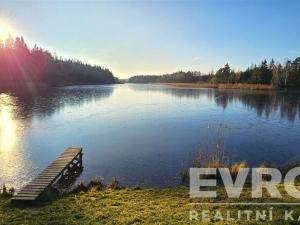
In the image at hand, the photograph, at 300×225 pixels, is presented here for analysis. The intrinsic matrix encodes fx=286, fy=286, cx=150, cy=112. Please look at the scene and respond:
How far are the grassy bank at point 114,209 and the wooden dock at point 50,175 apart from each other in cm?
49

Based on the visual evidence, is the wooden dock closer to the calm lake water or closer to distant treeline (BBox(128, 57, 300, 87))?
the calm lake water

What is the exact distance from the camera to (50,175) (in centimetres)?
1192

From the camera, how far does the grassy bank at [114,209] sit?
7230 mm

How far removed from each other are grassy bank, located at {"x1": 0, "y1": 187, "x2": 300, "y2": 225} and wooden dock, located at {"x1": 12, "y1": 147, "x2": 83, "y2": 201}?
1.61ft

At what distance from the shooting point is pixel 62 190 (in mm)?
11836

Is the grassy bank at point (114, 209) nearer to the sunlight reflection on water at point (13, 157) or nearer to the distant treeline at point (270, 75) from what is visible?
the sunlight reflection on water at point (13, 157)

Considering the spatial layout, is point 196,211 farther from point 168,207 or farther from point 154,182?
point 154,182

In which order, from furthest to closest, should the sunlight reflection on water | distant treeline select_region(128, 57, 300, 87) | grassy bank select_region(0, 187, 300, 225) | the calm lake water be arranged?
distant treeline select_region(128, 57, 300, 87)
the calm lake water
the sunlight reflection on water
grassy bank select_region(0, 187, 300, 225)

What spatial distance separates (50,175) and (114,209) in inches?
193

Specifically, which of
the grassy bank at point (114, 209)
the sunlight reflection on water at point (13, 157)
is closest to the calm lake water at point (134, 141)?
the sunlight reflection on water at point (13, 157)

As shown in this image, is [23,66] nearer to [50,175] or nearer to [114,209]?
[50,175]

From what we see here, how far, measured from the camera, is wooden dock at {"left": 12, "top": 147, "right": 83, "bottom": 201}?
31.6ft

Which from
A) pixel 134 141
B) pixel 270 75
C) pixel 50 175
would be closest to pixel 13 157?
pixel 50 175

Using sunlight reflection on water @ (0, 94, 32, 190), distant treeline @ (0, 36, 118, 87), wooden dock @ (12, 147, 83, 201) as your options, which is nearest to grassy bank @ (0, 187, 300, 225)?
wooden dock @ (12, 147, 83, 201)
